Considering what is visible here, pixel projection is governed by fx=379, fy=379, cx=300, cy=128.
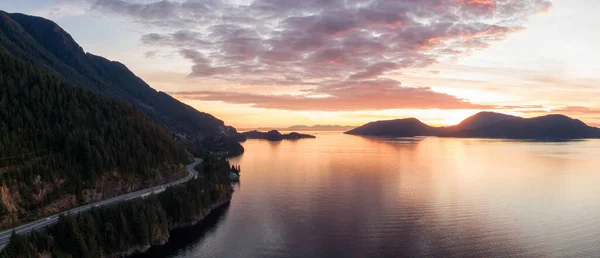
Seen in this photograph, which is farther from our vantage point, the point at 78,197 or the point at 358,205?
the point at 358,205

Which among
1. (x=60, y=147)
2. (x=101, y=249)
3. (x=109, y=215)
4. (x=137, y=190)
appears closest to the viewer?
(x=101, y=249)

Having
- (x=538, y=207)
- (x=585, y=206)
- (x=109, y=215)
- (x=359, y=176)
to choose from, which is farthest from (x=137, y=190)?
(x=585, y=206)

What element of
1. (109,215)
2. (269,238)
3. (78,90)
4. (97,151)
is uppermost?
(78,90)

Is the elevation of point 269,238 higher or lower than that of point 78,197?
lower

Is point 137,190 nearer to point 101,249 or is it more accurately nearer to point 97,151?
point 97,151

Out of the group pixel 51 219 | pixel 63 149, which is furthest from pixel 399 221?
pixel 63 149

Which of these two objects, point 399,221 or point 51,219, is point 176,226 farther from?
point 399,221

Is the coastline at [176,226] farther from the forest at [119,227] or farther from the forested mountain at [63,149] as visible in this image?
the forested mountain at [63,149]
